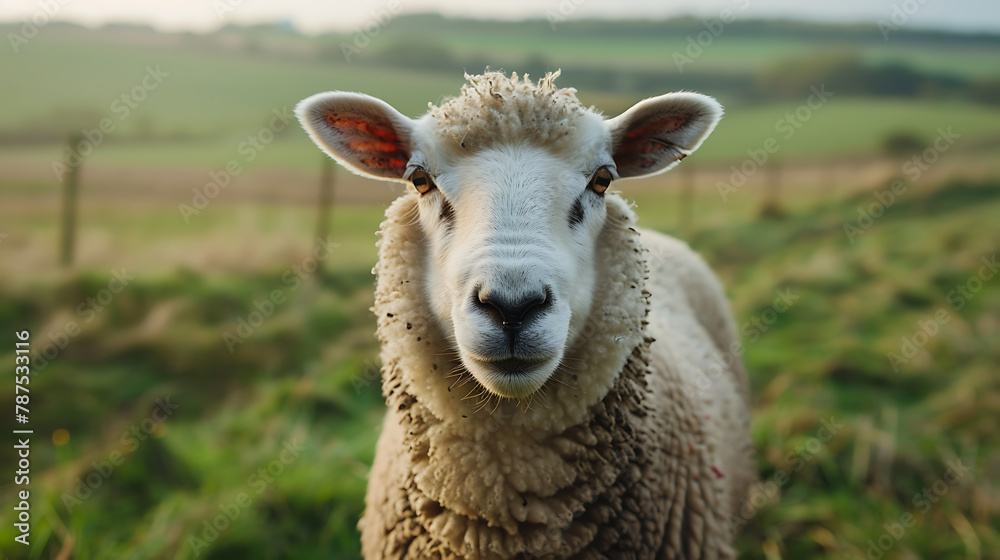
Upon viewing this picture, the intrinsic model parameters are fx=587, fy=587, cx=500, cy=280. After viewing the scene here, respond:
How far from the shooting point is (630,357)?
1.99 meters

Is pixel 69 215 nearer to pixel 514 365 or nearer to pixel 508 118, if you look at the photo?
pixel 508 118

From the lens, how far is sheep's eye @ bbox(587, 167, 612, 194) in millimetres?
1914

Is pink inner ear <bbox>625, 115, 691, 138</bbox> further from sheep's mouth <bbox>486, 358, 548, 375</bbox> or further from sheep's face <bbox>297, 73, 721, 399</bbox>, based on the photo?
→ sheep's mouth <bbox>486, 358, 548, 375</bbox>

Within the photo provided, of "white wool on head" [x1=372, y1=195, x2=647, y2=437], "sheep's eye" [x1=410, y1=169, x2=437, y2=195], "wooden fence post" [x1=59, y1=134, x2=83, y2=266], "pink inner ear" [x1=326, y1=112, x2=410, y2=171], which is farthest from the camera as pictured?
"wooden fence post" [x1=59, y1=134, x2=83, y2=266]

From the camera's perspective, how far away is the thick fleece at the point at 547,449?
1784mm

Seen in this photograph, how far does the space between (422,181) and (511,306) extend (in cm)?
67

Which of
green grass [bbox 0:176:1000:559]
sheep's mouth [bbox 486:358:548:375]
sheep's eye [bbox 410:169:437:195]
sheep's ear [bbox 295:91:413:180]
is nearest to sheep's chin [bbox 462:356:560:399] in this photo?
sheep's mouth [bbox 486:358:548:375]

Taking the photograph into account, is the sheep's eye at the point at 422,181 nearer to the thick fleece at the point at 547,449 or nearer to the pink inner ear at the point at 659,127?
the thick fleece at the point at 547,449

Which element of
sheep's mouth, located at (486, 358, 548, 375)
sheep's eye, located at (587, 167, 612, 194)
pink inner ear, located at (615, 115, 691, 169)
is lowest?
sheep's mouth, located at (486, 358, 548, 375)

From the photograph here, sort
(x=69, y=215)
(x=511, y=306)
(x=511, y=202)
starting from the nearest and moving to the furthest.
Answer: (x=511, y=306), (x=511, y=202), (x=69, y=215)

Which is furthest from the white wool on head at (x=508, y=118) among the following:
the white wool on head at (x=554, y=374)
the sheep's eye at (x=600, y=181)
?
the white wool on head at (x=554, y=374)

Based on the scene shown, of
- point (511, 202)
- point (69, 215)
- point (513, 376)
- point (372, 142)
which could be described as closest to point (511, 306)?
point (513, 376)

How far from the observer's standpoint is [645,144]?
213 cm

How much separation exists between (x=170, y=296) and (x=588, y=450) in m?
5.36
